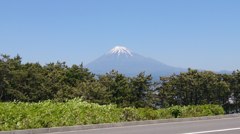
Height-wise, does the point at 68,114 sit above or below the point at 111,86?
below

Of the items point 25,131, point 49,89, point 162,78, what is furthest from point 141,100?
point 25,131

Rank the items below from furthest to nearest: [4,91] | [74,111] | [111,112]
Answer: [4,91] → [111,112] → [74,111]

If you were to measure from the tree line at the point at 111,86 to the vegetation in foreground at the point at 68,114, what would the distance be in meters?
35.5

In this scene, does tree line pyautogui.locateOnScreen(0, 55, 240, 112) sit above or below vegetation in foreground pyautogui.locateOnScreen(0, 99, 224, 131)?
above

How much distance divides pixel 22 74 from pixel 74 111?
45.4 meters

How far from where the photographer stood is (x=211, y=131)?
14.6 metres

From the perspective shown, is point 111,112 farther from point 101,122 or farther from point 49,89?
point 49,89

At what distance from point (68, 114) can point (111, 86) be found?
49.8 m

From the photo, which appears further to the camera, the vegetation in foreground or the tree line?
the tree line

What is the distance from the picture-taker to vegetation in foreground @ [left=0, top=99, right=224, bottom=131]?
47.1ft

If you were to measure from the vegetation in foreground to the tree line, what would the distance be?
3553 centimetres

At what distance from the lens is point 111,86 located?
216 ft

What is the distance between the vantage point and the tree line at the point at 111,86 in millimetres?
59781

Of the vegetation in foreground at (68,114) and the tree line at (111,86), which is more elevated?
the tree line at (111,86)
